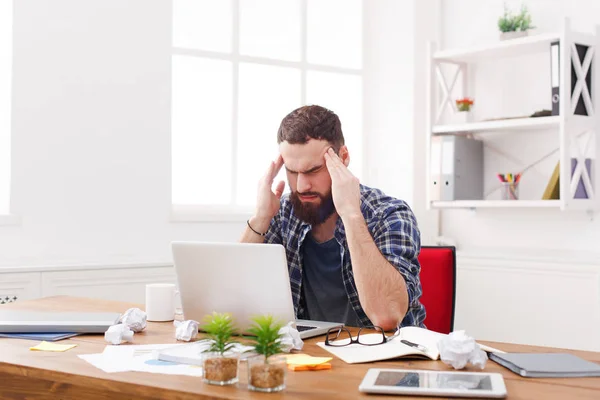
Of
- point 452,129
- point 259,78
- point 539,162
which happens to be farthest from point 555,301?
point 259,78

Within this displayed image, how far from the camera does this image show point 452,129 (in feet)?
12.6

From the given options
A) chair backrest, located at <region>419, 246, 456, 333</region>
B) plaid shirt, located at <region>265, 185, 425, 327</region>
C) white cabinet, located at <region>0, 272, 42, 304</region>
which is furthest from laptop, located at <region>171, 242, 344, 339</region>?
white cabinet, located at <region>0, 272, 42, 304</region>

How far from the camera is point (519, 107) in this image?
12.6 ft

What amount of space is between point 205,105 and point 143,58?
18.2 inches

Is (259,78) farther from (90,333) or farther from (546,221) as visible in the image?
(90,333)

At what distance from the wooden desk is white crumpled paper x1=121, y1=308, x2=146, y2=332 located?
16cm

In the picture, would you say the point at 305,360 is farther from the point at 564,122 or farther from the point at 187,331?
the point at 564,122

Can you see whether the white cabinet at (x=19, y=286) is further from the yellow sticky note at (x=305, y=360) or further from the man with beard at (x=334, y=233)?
the yellow sticky note at (x=305, y=360)

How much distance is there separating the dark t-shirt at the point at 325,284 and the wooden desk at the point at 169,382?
54 centimetres

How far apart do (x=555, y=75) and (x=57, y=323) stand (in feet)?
8.02

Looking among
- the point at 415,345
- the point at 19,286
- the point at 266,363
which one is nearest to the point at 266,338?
the point at 266,363

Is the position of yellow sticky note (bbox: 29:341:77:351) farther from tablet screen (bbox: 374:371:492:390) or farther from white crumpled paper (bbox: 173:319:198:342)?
tablet screen (bbox: 374:371:492:390)

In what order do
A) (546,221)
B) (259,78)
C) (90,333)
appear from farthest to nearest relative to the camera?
1. (259,78)
2. (546,221)
3. (90,333)

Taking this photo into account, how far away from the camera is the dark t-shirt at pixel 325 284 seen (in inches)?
89.7
